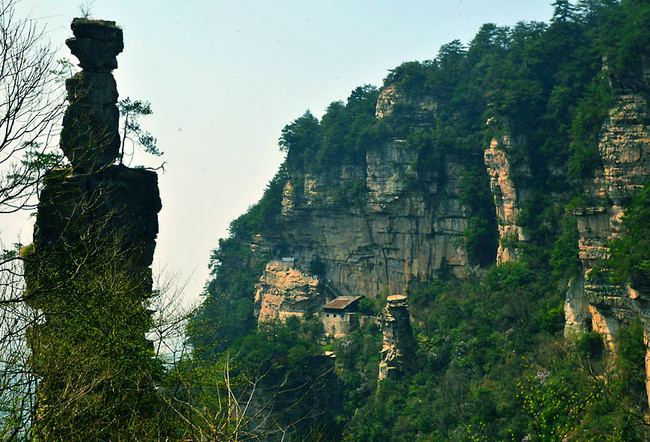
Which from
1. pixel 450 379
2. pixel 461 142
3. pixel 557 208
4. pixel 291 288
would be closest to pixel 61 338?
pixel 450 379

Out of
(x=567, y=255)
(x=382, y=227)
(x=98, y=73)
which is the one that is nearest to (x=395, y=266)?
(x=382, y=227)

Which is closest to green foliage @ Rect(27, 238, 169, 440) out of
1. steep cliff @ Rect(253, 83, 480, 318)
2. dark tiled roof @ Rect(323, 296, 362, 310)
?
dark tiled roof @ Rect(323, 296, 362, 310)

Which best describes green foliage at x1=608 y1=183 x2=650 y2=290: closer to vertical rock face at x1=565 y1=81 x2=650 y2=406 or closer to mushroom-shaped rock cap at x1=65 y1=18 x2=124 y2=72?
vertical rock face at x1=565 y1=81 x2=650 y2=406

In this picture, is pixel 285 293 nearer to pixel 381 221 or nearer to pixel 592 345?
pixel 381 221

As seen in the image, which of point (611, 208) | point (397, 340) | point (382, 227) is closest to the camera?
point (611, 208)

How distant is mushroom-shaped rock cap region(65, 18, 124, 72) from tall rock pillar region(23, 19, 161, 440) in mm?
29

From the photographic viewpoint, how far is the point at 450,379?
108ft

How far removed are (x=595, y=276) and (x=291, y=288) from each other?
2789 cm

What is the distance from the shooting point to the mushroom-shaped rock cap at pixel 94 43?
1927 centimetres

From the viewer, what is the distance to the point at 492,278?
120ft

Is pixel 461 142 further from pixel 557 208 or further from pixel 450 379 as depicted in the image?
pixel 450 379

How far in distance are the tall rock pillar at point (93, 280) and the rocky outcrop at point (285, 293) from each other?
30638mm

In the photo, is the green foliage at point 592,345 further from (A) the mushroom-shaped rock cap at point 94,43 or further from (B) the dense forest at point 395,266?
(A) the mushroom-shaped rock cap at point 94,43

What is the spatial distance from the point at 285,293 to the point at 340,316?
666 cm
